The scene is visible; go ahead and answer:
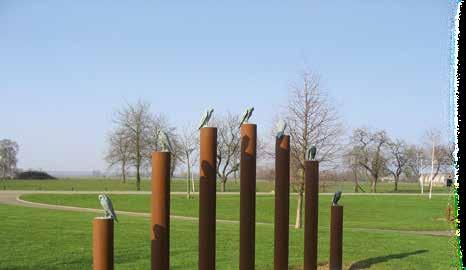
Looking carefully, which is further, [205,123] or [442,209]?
[442,209]

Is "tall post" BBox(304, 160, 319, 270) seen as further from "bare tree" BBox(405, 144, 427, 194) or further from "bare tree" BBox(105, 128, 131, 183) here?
"bare tree" BBox(405, 144, 427, 194)

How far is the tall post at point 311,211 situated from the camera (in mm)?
7473

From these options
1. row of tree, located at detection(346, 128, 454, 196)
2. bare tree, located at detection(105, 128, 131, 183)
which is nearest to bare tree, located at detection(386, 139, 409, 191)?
row of tree, located at detection(346, 128, 454, 196)

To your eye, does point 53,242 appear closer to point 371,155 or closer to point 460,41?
point 460,41

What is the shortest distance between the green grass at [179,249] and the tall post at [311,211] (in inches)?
101

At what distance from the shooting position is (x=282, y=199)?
21.9ft

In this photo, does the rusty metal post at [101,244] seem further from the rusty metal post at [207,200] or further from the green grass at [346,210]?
the green grass at [346,210]

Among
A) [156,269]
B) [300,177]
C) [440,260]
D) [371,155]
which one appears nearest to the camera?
[156,269]

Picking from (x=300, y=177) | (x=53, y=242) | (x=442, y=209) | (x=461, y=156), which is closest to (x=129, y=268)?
(x=53, y=242)

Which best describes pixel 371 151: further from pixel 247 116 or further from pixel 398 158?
pixel 247 116

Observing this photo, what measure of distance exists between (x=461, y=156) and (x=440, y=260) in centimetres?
824

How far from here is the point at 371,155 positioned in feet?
213

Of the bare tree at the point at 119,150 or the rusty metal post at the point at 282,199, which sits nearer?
the rusty metal post at the point at 282,199

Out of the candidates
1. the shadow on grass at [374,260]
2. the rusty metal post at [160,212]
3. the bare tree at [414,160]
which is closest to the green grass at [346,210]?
the shadow on grass at [374,260]
